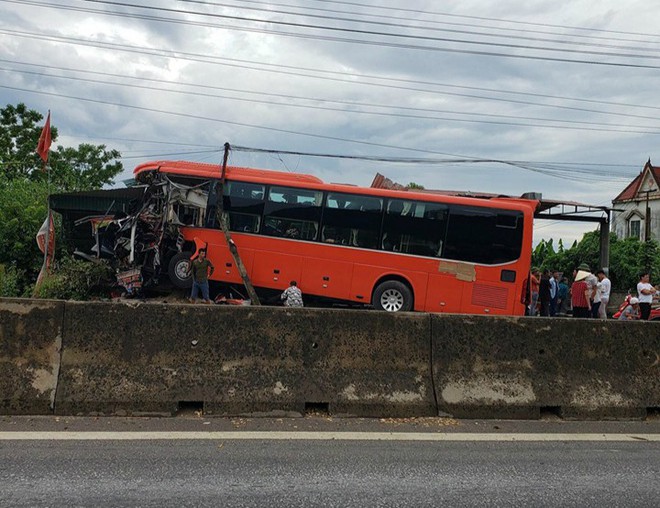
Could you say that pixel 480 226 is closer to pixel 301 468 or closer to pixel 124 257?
pixel 124 257

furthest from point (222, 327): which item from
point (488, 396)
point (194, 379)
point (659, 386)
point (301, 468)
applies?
point (659, 386)

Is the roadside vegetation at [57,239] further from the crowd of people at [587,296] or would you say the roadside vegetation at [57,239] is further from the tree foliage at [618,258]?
the crowd of people at [587,296]

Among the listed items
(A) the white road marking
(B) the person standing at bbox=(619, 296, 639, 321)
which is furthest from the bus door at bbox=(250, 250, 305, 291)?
(B) the person standing at bbox=(619, 296, 639, 321)

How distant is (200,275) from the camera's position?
40.1 feet

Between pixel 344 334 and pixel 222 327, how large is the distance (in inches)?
47.7

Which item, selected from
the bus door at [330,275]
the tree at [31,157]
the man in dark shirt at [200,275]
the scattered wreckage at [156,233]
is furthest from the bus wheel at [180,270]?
the tree at [31,157]

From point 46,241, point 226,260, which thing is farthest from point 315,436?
point 46,241

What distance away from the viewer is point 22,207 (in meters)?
15.7

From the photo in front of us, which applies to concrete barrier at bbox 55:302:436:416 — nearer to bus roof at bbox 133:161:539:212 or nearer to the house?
bus roof at bbox 133:161:539:212

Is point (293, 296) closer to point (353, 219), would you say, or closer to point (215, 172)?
point (353, 219)

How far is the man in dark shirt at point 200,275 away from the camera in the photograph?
40.0 ft

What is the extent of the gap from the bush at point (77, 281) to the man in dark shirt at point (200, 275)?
97.1 inches

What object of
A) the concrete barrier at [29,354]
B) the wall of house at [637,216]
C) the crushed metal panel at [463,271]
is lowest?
the concrete barrier at [29,354]

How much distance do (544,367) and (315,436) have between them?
2513 millimetres
